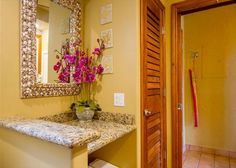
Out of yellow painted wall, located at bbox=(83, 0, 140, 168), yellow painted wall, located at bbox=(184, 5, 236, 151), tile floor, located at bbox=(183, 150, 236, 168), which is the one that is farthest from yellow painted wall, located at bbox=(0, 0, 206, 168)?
yellow painted wall, located at bbox=(184, 5, 236, 151)

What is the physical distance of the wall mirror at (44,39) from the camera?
1205 millimetres

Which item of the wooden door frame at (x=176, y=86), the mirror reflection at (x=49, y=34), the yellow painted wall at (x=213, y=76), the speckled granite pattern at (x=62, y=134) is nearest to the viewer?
the speckled granite pattern at (x=62, y=134)

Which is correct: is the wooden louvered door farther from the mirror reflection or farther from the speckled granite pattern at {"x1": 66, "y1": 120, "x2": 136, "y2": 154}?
the mirror reflection

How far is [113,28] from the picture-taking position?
4.96 ft

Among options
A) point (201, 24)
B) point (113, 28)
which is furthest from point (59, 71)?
point (201, 24)

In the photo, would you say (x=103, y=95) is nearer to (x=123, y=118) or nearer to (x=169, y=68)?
→ (x=123, y=118)

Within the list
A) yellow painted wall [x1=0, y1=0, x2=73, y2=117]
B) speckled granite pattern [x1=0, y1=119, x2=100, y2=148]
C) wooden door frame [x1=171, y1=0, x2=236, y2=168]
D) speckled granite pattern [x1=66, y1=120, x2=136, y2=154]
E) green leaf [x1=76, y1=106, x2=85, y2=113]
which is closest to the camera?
speckled granite pattern [x1=0, y1=119, x2=100, y2=148]

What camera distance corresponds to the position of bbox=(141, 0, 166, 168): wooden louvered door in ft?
4.90

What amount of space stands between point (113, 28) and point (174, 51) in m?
0.92

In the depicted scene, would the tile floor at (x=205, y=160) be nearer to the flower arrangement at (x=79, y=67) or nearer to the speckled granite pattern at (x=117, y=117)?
the speckled granite pattern at (x=117, y=117)

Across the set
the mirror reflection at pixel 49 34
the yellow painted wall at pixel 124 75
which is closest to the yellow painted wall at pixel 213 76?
the yellow painted wall at pixel 124 75

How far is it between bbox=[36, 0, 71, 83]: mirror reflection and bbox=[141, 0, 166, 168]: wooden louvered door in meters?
0.69

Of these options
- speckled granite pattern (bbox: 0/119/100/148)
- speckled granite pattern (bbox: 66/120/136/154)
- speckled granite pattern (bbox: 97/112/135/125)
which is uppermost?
speckled granite pattern (bbox: 0/119/100/148)

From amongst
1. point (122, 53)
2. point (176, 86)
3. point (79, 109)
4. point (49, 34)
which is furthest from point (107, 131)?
point (176, 86)
